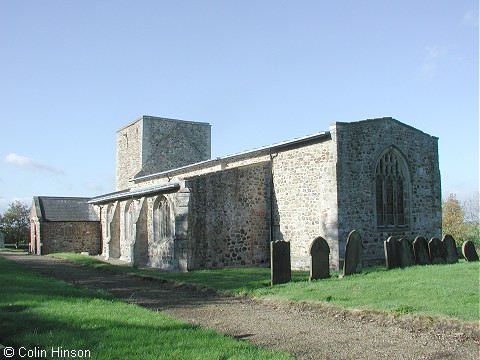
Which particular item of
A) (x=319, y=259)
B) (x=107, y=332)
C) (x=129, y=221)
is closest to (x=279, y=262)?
(x=319, y=259)

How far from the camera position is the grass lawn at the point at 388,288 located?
8.88 m

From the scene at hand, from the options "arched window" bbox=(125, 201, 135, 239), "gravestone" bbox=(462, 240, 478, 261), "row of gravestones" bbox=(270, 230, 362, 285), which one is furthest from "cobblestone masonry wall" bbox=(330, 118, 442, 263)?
"arched window" bbox=(125, 201, 135, 239)

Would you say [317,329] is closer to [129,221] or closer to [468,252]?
[468,252]

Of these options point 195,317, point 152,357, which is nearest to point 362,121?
point 195,317

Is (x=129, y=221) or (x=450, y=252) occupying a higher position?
(x=129, y=221)

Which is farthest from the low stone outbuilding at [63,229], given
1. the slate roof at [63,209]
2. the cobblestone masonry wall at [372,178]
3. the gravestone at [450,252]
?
the gravestone at [450,252]

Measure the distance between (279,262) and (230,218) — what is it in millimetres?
6388

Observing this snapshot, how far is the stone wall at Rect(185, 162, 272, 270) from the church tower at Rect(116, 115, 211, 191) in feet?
59.9

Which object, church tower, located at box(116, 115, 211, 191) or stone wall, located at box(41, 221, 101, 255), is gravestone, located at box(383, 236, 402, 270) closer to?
stone wall, located at box(41, 221, 101, 255)

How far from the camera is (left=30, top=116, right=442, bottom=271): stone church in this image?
17.6 m

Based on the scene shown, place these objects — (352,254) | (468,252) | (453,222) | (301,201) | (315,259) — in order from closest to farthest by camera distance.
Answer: (315,259)
(352,254)
(468,252)
(301,201)
(453,222)

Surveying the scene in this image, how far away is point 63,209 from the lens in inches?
1382

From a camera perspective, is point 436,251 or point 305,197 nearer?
point 436,251

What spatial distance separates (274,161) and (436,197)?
294 inches
